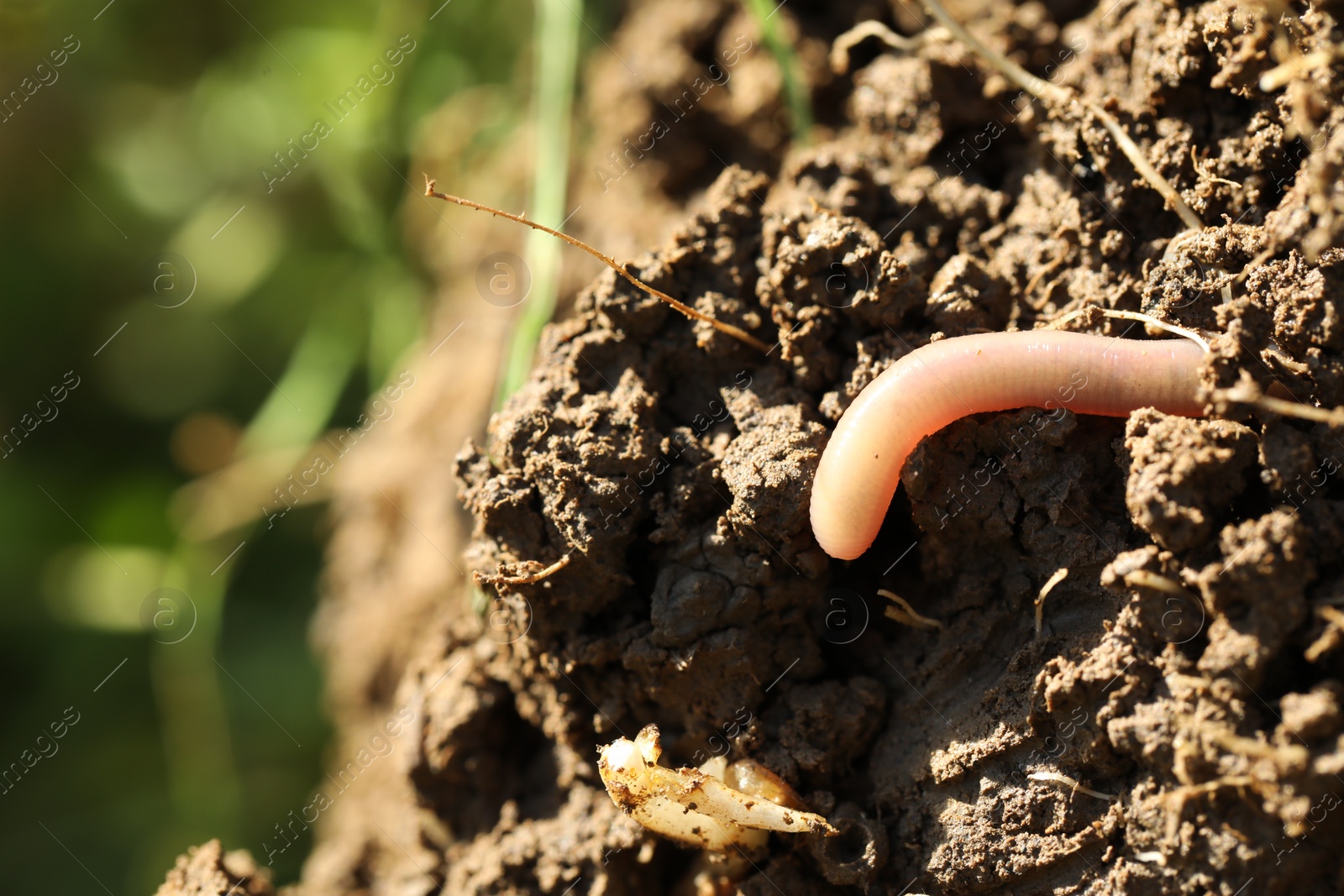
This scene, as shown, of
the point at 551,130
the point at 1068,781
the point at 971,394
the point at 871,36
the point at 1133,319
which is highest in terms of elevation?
the point at 551,130

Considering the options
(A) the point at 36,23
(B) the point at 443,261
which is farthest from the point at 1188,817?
(A) the point at 36,23

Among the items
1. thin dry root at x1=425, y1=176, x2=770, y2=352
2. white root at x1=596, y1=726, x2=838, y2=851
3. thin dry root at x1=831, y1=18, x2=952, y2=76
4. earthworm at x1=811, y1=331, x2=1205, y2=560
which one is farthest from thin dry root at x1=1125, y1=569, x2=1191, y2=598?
thin dry root at x1=831, y1=18, x2=952, y2=76

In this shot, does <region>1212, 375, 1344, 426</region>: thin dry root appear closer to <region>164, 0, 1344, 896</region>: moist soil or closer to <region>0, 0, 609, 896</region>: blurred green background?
<region>164, 0, 1344, 896</region>: moist soil

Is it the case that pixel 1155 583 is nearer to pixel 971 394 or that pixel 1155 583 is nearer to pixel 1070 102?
pixel 971 394

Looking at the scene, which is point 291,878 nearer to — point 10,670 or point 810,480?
point 10,670

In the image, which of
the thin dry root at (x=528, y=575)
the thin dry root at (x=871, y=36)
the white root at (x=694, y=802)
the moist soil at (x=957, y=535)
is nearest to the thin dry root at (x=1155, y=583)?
the moist soil at (x=957, y=535)

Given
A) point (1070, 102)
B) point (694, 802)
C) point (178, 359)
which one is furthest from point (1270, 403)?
point (178, 359)
